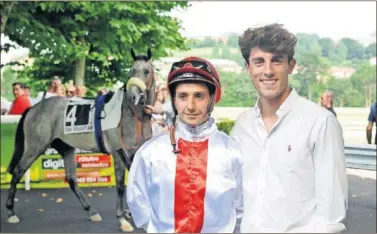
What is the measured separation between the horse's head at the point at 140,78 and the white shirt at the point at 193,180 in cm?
353

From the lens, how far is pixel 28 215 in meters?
9.30

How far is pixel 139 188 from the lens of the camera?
2059 mm

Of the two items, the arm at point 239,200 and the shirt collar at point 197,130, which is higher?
the shirt collar at point 197,130

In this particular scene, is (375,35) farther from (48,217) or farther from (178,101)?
(178,101)

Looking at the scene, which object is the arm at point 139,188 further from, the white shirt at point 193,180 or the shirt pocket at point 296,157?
the shirt pocket at point 296,157

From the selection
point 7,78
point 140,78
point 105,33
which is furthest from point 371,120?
point 7,78

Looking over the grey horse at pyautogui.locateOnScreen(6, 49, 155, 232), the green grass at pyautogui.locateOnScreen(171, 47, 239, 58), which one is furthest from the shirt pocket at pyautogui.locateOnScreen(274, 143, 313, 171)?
the grey horse at pyautogui.locateOnScreen(6, 49, 155, 232)

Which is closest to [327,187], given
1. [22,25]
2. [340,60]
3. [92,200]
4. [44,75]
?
[340,60]

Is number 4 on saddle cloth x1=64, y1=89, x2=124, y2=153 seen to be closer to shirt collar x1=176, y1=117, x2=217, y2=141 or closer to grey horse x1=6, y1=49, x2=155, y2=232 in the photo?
grey horse x1=6, y1=49, x2=155, y2=232

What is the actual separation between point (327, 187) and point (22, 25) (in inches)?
445

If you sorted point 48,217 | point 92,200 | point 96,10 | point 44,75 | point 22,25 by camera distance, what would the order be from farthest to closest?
point 44,75
point 96,10
point 22,25
point 92,200
point 48,217

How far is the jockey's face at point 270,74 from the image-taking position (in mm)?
1892

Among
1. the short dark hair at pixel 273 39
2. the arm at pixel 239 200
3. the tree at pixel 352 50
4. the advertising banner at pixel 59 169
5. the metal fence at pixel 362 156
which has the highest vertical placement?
the short dark hair at pixel 273 39

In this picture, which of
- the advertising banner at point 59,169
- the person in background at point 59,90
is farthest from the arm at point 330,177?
the advertising banner at point 59,169
